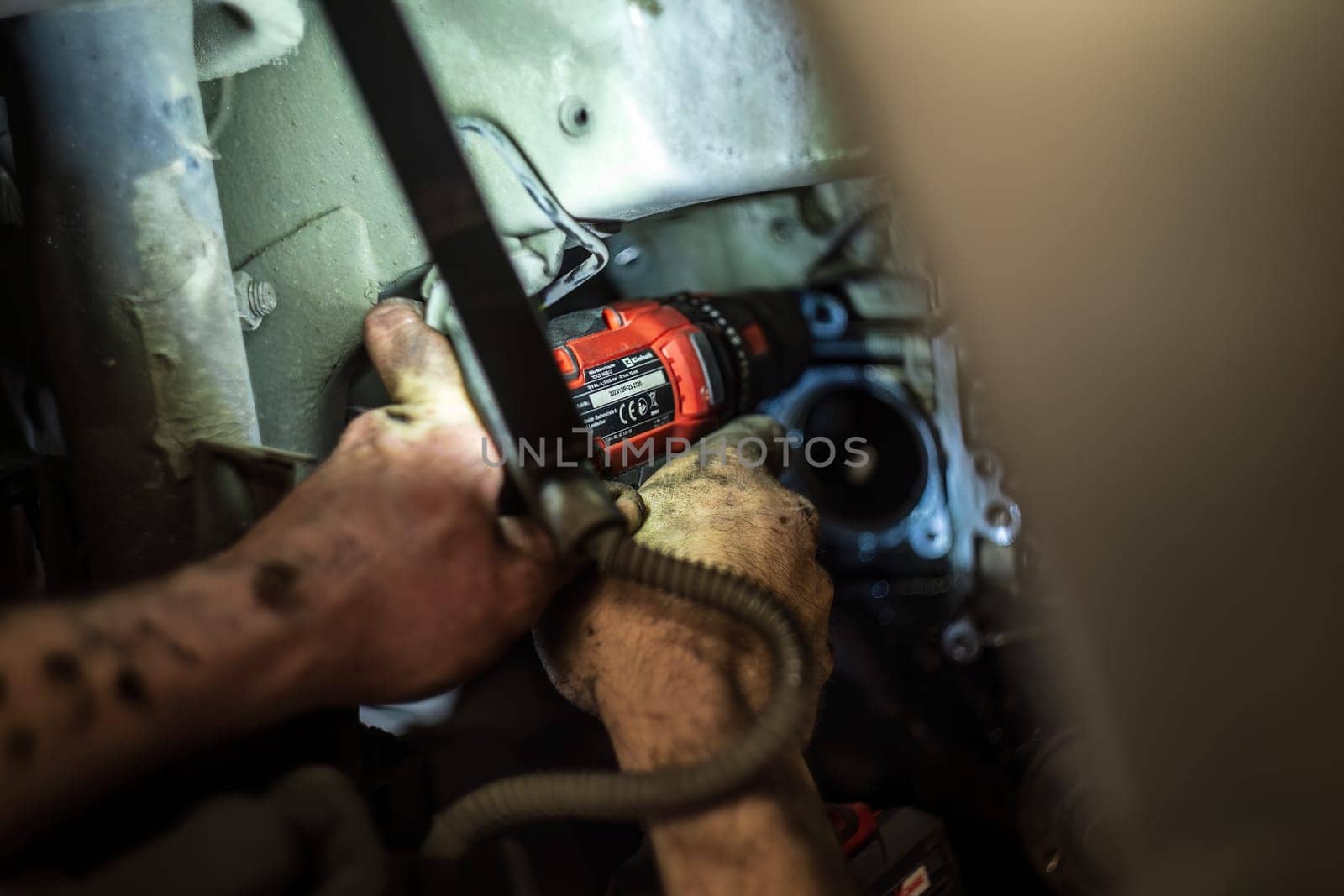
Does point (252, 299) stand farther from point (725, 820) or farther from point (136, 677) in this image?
point (725, 820)

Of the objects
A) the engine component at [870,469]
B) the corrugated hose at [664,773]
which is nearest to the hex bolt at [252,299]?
the corrugated hose at [664,773]

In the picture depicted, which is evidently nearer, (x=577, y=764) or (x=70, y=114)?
(x=70, y=114)

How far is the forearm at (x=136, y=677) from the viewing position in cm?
39

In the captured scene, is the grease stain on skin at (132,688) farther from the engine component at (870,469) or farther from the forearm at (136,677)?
the engine component at (870,469)

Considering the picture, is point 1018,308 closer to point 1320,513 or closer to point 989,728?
point 1320,513

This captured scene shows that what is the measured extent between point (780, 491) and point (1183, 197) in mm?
493

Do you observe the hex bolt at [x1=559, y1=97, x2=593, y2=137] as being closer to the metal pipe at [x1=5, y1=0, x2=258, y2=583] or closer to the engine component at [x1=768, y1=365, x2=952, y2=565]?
the metal pipe at [x1=5, y1=0, x2=258, y2=583]

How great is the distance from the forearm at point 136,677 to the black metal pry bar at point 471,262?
174mm

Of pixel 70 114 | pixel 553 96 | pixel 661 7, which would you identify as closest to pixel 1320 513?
pixel 661 7

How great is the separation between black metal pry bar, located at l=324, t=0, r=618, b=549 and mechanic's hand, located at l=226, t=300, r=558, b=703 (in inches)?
2.2

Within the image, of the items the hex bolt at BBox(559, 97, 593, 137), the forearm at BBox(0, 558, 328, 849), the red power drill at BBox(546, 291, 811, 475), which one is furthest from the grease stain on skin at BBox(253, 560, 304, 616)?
the hex bolt at BBox(559, 97, 593, 137)

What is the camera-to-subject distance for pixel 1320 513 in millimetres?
382

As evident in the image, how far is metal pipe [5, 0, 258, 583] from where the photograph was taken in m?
0.60

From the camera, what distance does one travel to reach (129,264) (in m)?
0.62
